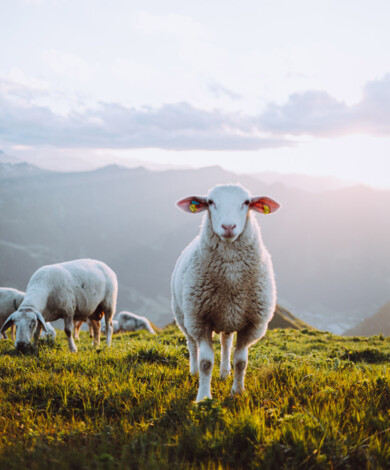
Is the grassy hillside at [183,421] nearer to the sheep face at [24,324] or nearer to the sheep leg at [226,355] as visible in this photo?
the sheep leg at [226,355]

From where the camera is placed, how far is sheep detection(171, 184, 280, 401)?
204 inches

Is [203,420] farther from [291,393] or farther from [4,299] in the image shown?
[4,299]

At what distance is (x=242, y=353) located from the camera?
17.0 feet

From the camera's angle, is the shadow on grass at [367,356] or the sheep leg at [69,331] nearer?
the shadow on grass at [367,356]

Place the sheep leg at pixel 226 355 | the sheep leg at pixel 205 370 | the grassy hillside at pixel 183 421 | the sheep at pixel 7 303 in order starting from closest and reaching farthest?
the grassy hillside at pixel 183 421 < the sheep leg at pixel 205 370 < the sheep leg at pixel 226 355 < the sheep at pixel 7 303

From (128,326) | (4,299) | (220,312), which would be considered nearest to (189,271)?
(220,312)

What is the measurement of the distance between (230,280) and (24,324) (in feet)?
20.8

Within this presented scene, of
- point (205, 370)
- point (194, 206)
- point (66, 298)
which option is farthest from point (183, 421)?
point (66, 298)

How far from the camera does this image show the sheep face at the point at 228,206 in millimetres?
4836

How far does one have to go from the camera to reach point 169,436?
342cm

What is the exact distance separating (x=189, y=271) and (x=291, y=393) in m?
2.16

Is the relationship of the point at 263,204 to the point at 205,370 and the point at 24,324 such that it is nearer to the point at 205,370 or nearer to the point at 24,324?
the point at 205,370

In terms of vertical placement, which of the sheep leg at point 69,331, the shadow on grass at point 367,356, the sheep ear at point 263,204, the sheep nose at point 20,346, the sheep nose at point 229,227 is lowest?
the sheep leg at point 69,331

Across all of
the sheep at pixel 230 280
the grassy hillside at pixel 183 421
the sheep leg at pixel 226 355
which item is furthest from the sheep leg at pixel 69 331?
the sheep at pixel 230 280
